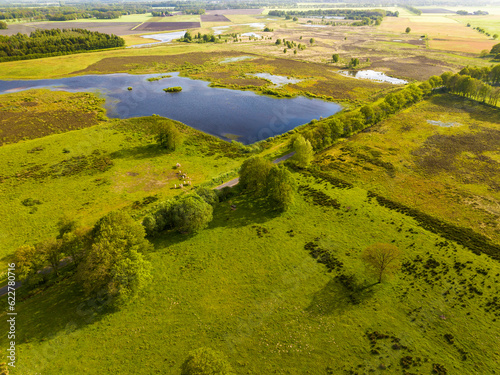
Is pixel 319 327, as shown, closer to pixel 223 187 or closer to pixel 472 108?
pixel 223 187

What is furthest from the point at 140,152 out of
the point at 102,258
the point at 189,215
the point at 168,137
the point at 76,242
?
the point at 102,258

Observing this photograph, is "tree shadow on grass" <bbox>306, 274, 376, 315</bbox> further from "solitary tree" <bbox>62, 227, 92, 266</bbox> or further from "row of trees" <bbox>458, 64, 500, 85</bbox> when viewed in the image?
"row of trees" <bbox>458, 64, 500, 85</bbox>

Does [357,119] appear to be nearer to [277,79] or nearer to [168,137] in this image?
[168,137]

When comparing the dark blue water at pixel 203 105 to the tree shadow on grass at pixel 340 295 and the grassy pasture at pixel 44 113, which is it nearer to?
the grassy pasture at pixel 44 113

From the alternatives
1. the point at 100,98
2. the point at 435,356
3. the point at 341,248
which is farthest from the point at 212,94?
the point at 435,356

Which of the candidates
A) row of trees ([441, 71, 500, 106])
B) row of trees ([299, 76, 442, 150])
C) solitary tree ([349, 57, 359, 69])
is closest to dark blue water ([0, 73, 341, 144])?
row of trees ([299, 76, 442, 150])

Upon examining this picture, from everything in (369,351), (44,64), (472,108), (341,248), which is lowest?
(369,351)
